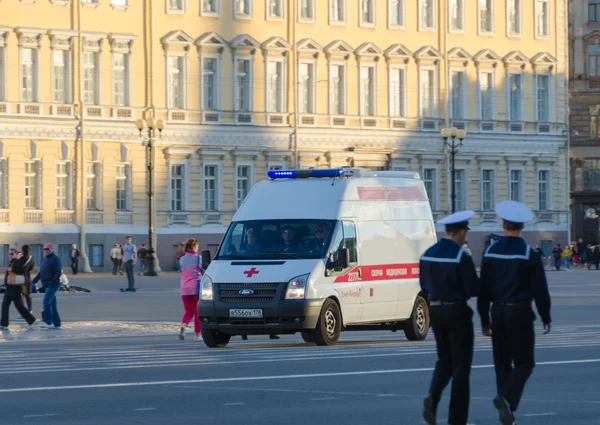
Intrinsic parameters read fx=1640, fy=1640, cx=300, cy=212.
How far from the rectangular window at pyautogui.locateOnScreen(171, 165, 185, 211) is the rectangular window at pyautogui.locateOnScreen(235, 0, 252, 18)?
702 cm

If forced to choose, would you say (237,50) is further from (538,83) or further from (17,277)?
(17,277)

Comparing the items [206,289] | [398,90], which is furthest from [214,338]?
[398,90]

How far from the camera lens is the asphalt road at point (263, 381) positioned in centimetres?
1438

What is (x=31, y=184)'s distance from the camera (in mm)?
64812

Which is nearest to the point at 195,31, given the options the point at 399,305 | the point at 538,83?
the point at 538,83

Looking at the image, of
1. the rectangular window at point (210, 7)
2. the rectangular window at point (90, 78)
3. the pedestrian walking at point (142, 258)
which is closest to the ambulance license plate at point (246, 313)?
the pedestrian walking at point (142, 258)

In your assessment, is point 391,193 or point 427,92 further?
point 427,92

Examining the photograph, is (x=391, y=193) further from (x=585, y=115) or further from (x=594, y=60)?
(x=594, y=60)

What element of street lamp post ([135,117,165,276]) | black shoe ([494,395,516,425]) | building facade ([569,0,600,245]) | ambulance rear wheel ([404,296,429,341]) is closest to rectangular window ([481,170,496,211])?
building facade ([569,0,600,245])

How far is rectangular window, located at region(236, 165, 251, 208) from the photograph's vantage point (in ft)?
232

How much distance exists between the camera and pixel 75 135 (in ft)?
214

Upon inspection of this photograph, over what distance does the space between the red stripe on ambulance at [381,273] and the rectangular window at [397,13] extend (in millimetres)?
48877

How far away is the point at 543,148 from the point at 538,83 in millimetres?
3176

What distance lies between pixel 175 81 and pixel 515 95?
18.7m
